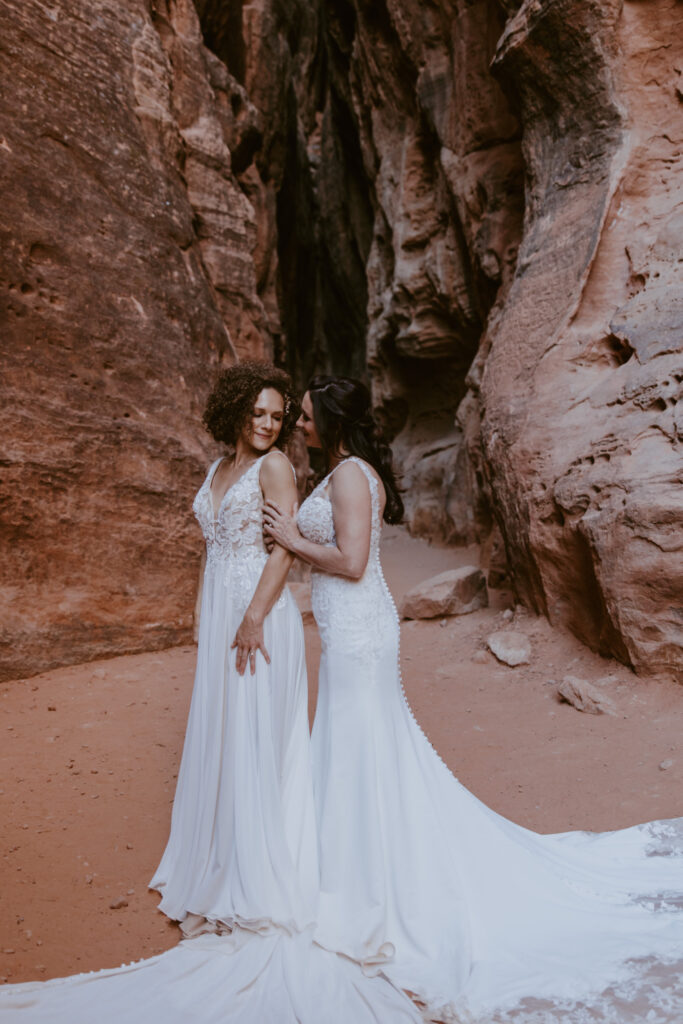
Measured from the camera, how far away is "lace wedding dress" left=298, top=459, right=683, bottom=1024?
2.42 metres

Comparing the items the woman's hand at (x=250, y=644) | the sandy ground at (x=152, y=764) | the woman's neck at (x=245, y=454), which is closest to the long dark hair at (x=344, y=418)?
the woman's neck at (x=245, y=454)

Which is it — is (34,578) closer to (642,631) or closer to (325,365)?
(642,631)

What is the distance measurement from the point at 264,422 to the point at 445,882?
1.86m

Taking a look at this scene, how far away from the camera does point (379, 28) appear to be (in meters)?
14.1

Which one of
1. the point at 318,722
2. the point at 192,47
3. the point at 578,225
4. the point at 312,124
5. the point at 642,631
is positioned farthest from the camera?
Result: the point at 312,124

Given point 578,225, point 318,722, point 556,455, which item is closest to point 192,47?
point 578,225

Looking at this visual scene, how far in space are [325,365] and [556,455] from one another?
20.4m

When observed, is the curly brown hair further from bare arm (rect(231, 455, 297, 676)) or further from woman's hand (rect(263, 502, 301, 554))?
woman's hand (rect(263, 502, 301, 554))

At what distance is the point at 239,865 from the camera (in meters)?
2.82

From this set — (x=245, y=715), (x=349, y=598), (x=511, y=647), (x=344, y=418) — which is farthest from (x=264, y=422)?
(x=511, y=647)

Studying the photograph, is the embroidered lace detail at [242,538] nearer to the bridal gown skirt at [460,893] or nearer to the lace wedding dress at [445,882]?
the lace wedding dress at [445,882]

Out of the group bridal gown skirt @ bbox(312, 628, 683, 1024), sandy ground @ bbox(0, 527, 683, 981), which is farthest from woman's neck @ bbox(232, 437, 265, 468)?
sandy ground @ bbox(0, 527, 683, 981)

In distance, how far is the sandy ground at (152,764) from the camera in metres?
3.15

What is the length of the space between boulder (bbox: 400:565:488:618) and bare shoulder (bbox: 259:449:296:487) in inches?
198
